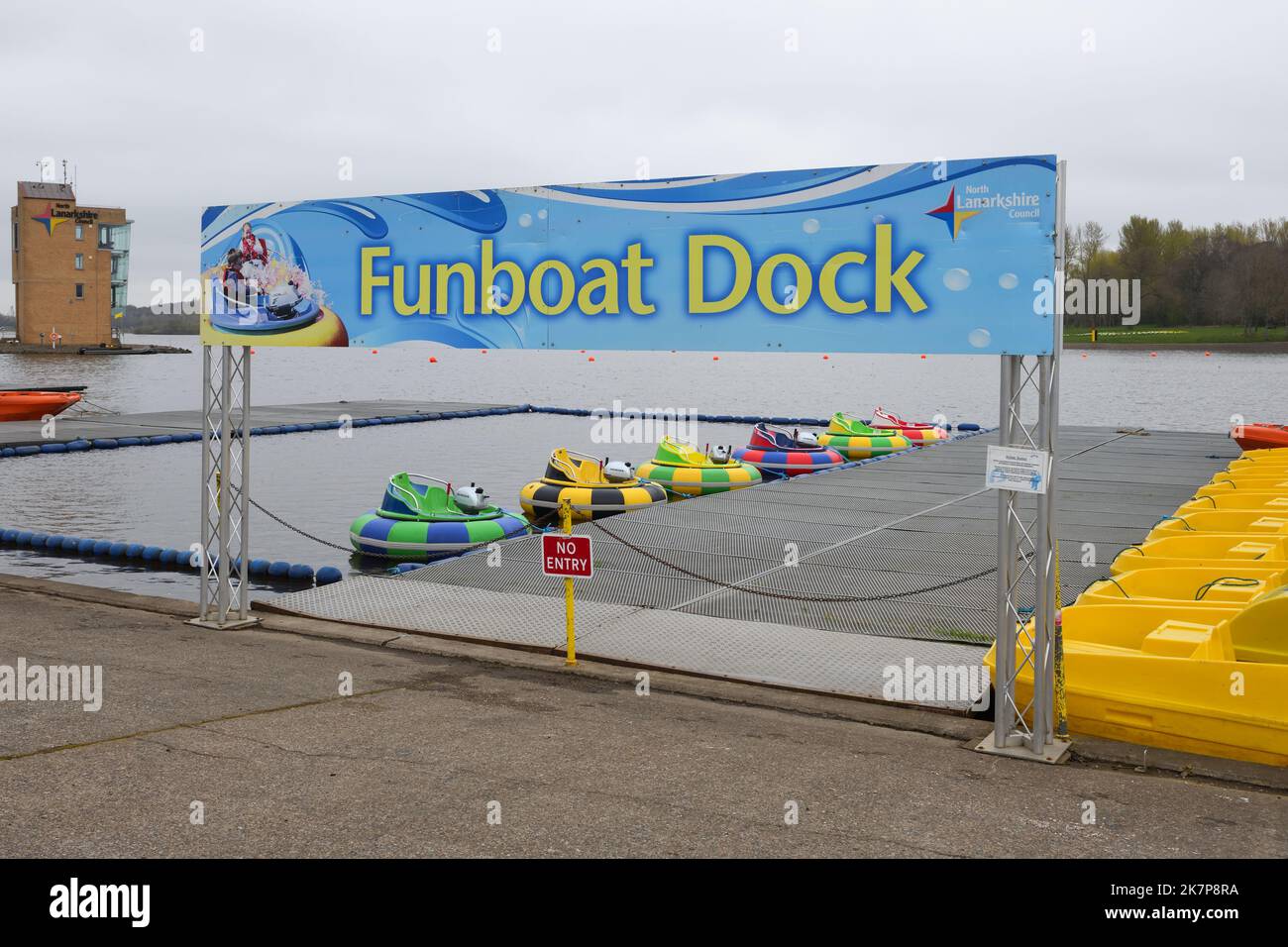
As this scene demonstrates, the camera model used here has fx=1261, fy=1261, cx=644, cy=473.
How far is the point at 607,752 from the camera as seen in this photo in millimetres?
7793

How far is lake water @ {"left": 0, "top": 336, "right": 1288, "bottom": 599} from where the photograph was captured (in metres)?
24.5

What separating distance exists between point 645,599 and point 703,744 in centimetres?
515

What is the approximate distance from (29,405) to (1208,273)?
105 meters

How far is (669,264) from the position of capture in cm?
993

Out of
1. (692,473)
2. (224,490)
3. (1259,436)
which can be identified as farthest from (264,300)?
(1259,436)

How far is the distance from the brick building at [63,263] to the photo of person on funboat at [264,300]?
12743 centimetres

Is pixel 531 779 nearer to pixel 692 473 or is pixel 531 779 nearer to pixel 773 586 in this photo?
pixel 773 586

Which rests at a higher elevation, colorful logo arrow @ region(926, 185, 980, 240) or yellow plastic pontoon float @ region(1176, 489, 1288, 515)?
colorful logo arrow @ region(926, 185, 980, 240)

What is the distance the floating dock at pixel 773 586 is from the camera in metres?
11.0

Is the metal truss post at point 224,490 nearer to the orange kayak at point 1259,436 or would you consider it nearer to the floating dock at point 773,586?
the floating dock at point 773,586

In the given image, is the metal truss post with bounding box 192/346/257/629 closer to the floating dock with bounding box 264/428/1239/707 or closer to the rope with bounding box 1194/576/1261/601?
the floating dock with bounding box 264/428/1239/707

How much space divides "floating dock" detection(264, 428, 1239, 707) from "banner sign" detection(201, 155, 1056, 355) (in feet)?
8.96

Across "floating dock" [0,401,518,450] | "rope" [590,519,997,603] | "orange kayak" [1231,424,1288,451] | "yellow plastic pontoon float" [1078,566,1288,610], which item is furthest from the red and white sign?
"floating dock" [0,401,518,450]

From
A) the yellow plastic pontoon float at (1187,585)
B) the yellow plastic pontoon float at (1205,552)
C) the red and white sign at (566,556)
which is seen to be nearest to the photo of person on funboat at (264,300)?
the red and white sign at (566,556)
